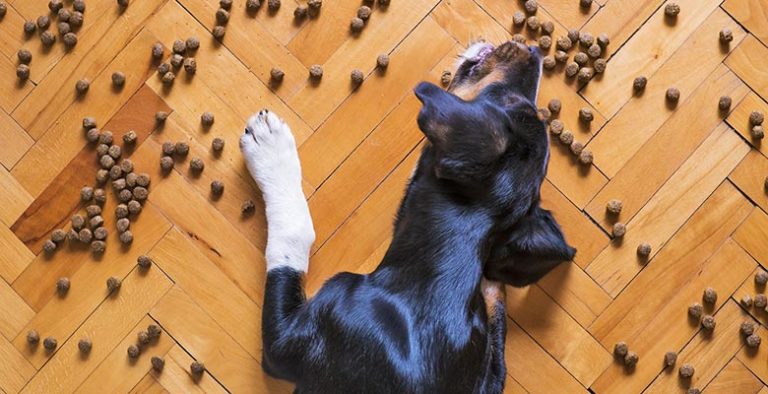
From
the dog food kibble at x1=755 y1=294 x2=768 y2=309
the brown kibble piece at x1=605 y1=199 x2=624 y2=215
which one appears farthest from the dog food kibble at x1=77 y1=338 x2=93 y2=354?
the dog food kibble at x1=755 y1=294 x2=768 y2=309

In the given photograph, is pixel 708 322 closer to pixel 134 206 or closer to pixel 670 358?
pixel 670 358

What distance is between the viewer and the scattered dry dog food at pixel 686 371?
3.62 meters

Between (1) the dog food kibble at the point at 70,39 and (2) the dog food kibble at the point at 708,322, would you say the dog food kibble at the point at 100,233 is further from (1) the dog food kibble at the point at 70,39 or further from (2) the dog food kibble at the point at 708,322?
(2) the dog food kibble at the point at 708,322

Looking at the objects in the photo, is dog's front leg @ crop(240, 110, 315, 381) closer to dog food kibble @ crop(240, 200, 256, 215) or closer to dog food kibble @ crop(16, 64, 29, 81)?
dog food kibble @ crop(240, 200, 256, 215)

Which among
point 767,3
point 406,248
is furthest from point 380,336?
point 767,3

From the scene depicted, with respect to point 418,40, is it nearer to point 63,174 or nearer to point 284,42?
point 284,42

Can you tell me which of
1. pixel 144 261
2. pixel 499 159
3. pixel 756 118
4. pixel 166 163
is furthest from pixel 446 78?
pixel 144 261

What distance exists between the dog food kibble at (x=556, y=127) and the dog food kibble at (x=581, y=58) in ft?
0.81

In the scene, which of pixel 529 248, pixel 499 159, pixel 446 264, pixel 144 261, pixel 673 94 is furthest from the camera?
pixel 673 94

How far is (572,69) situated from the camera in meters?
3.68

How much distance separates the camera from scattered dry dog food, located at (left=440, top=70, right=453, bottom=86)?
12.0ft

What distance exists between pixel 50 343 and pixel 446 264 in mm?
1639

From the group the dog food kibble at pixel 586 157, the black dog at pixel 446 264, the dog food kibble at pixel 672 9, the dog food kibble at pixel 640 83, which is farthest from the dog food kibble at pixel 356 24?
the dog food kibble at pixel 672 9

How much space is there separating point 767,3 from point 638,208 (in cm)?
98
